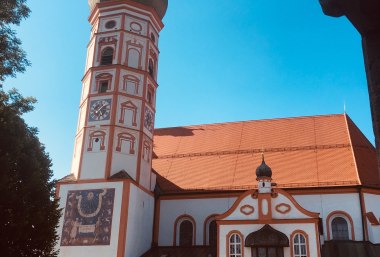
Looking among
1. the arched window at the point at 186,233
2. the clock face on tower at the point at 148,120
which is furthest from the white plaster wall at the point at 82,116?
the arched window at the point at 186,233

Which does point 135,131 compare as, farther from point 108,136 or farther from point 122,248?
point 122,248

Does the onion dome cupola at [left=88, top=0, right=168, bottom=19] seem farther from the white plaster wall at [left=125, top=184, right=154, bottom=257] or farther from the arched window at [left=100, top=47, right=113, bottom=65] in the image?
the white plaster wall at [left=125, top=184, right=154, bottom=257]

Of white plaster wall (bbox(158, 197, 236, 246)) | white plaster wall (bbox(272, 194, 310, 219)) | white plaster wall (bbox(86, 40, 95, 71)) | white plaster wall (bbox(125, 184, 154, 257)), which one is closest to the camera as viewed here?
white plaster wall (bbox(272, 194, 310, 219))

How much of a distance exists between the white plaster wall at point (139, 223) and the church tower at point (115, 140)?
5cm

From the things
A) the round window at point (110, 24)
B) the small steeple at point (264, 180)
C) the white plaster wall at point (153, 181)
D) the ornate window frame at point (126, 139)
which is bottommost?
the small steeple at point (264, 180)

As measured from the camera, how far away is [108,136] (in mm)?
24938

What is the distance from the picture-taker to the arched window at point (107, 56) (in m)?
27.4

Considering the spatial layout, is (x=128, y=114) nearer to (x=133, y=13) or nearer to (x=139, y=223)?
(x=139, y=223)

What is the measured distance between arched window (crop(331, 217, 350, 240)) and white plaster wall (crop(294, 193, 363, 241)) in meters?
0.43

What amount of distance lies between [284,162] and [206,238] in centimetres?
675

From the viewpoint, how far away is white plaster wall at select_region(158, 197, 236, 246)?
2606cm

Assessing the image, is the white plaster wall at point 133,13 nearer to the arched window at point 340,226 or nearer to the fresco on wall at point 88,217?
the fresco on wall at point 88,217

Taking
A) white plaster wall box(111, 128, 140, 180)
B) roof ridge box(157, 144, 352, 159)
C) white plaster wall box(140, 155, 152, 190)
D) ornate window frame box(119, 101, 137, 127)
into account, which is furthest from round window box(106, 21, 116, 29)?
Answer: roof ridge box(157, 144, 352, 159)

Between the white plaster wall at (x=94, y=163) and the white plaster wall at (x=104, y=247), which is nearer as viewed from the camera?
the white plaster wall at (x=104, y=247)
